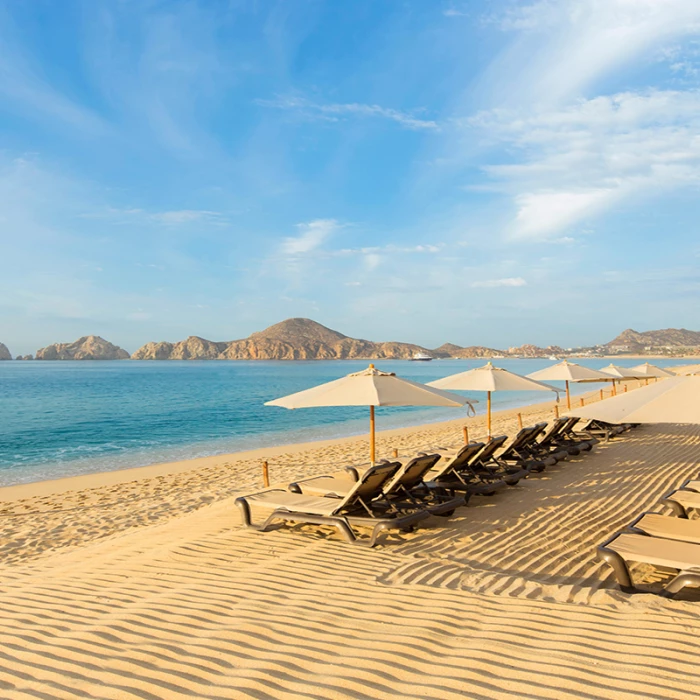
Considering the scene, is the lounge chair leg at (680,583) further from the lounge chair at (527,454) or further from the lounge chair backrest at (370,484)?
the lounge chair at (527,454)

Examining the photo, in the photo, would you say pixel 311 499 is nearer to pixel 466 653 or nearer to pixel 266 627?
pixel 266 627

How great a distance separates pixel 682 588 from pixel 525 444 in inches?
223

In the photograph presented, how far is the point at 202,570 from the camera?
4.65 m

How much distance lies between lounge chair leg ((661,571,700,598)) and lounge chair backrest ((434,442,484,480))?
3416mm

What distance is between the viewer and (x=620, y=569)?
13.4 feet

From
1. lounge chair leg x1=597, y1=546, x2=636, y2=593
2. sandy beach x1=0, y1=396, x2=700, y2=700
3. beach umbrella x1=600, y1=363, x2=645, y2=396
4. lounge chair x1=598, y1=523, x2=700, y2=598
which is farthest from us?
beach umbrella x1=600, y1=363, x2=645, y2=396

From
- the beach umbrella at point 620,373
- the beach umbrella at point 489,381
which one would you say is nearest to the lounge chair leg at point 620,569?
the beach umbrella at point 489,381

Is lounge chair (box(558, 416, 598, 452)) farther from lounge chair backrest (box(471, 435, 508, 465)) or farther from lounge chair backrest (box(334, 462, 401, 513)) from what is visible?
lounge chair backrest (box(334, 462, 401, 513))

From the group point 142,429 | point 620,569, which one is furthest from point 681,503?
point 142,429

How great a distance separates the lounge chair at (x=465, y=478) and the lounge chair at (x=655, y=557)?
2784 millimetres

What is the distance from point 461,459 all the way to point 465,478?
0.31 m

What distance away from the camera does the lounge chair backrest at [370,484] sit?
5727 mm

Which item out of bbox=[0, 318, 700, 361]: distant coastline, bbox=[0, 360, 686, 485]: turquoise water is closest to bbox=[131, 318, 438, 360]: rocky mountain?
bbox=[0, 318, 700, 361]: distant coastline

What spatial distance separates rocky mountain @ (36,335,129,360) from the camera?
191500 millimetres
